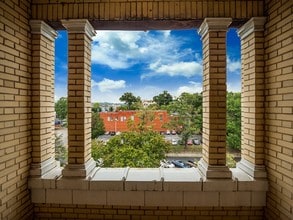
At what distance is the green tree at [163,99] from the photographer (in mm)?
26306

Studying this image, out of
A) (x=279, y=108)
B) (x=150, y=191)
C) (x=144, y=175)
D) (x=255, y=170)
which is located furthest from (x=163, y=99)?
(x=279, y=108)

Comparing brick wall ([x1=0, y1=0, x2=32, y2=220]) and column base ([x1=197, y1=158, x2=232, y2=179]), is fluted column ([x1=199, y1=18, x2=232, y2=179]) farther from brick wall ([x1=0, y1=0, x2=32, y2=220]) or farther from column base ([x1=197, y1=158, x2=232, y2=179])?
brick wall ([x1=0, y1=0, x2=32, y2=220])

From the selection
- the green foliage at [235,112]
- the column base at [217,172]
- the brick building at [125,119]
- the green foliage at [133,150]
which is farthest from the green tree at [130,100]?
the column base at [217,172]

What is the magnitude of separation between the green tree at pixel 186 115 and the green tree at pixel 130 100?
362 centimetres

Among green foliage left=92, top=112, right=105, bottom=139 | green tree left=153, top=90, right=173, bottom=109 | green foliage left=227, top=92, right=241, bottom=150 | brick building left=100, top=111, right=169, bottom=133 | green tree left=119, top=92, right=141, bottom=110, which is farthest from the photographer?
green tree left=153, top=90, right=173, bottom=109

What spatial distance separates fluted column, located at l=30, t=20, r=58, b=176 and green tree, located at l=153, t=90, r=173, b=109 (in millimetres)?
22820

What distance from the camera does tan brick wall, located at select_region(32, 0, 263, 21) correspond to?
317cm

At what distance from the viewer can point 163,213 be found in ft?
10.6

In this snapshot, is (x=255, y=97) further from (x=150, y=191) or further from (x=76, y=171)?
(x=76, y=171)

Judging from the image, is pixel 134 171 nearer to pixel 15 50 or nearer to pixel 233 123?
pixel 15 50

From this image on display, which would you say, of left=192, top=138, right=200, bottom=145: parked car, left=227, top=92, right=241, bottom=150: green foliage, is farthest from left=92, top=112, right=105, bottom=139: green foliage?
left=227, top=92, right=241, bottom=150: green foliage

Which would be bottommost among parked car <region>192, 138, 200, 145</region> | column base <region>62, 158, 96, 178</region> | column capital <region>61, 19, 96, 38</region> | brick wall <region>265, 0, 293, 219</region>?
parked car <region>192, 138, 200, 145</region>

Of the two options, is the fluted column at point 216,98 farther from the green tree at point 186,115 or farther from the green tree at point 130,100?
the green tree at point 130,100

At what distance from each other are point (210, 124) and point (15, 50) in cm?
261
